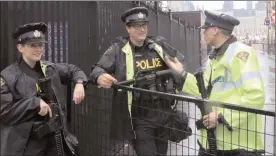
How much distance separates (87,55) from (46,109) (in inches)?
96.8

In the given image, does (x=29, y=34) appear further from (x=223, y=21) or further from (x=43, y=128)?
(x=223, y=21)

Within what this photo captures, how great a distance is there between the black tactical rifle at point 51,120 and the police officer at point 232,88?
1.20 metres

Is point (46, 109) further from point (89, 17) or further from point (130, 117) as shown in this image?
point (89, 17)

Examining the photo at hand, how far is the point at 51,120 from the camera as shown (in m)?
3.36

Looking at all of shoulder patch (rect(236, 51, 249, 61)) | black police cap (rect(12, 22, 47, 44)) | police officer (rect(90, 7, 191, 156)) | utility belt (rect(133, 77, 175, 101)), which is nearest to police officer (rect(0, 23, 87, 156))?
black police cap (rect(12, 22, 47, 44))

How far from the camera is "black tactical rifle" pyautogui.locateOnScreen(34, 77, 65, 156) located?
10.9 feet

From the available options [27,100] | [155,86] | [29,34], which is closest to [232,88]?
[155,86]

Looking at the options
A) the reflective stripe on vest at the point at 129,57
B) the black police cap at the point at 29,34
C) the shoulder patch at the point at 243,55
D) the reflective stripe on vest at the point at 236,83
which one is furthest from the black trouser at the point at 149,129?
the black police cap at the point at 29,34

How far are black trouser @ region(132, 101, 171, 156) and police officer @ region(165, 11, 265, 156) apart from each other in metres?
0.50

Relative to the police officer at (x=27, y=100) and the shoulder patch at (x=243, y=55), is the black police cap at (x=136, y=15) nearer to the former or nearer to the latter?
the police officer at (x=27, y=100)

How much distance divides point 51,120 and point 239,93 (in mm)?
1541

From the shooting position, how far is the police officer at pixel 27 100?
3.21 m

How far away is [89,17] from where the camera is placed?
563cm

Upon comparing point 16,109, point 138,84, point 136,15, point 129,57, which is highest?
point 136,15
